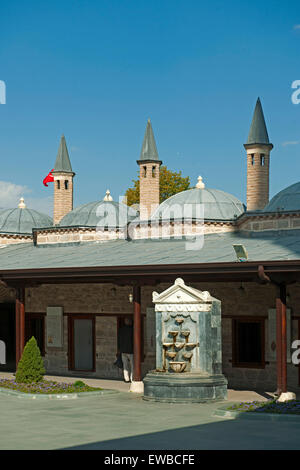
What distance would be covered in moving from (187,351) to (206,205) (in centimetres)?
1402

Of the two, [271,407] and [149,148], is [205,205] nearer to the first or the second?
[149,148]

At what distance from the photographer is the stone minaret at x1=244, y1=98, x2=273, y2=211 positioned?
3412 centimetres

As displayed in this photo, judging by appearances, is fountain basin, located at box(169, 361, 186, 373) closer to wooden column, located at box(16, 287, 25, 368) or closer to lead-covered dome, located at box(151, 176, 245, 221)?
wooden column, located at box(16, 287, 25, 368)

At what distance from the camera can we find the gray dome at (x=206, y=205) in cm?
2798

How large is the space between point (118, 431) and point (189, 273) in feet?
15.7

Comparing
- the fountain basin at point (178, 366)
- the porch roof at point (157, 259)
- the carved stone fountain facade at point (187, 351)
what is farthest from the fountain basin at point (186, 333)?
the porch roof at point (157, 259)

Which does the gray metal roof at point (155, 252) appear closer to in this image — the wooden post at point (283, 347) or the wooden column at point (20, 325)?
the wooden post at point (283, 347)

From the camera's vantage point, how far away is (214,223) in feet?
79.4

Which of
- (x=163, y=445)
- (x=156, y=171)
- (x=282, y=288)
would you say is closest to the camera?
(x=163, y=445)

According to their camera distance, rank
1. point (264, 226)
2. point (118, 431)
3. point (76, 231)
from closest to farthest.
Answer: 1. point (118, 431)
2. point (264, 226)
3. point (76, 231)

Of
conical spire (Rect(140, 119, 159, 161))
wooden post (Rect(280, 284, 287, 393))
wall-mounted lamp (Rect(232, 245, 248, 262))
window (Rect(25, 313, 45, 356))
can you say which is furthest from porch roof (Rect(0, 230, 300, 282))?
conical spire (Rect(140, 119, 159, 161))

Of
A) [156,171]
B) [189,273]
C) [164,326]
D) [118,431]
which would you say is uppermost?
[156,171]

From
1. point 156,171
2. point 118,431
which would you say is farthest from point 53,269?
point 156,171
